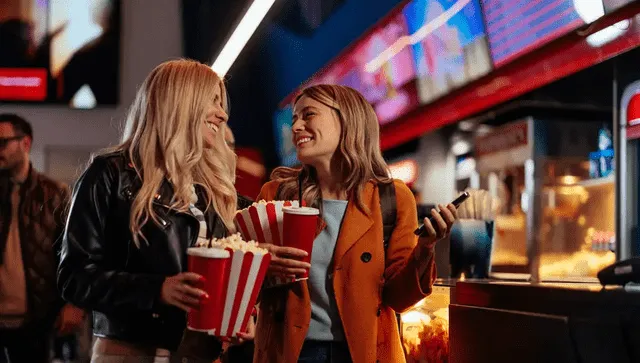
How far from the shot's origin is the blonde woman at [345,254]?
2742 mm

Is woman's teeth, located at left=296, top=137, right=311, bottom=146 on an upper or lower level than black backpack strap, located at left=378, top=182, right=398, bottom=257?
upper

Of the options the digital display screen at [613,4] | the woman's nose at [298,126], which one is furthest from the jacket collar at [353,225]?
the digital display screen at [613,4]

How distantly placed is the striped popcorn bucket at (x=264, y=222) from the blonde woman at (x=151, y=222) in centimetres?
6

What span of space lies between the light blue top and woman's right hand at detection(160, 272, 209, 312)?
0.70 m

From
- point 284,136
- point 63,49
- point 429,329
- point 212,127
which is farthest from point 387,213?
point 63,49

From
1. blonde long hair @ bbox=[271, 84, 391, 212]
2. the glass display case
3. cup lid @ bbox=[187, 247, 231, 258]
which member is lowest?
the glass display case

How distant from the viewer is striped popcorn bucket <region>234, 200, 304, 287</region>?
255 centimetres

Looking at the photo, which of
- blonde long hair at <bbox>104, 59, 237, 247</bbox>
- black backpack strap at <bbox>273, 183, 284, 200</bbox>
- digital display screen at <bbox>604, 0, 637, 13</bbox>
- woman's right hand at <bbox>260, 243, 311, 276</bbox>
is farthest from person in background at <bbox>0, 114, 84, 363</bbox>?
digital display screen at <bbox>604, 0, 637, 13</bbox>

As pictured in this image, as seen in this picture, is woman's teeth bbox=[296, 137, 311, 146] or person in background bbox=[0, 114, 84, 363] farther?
person in background bbox=[0, 114, 84, 363]

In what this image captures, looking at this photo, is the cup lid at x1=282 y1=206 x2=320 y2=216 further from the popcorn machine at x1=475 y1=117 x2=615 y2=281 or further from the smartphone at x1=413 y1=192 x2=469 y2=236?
the popcorn machine at x1=475 y1=117 x2=615 y2=281

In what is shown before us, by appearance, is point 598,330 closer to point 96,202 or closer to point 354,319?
point 354,319

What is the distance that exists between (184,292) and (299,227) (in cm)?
48

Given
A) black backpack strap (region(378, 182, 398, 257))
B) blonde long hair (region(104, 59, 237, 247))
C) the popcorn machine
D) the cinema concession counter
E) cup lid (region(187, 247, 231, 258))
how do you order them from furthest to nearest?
the popcorn machine < black backpack strap (region(378, 182, 398, 257)) < blonde long hair (region(104, 59, 237, 247)) < cup lid (region(187, 247, 231, 258)) < the cinema concession counter

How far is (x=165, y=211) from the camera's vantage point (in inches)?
92.9
